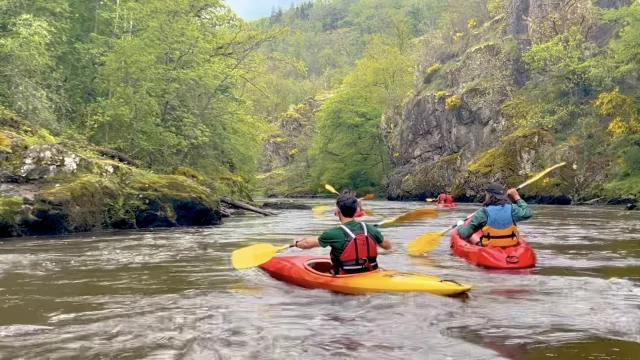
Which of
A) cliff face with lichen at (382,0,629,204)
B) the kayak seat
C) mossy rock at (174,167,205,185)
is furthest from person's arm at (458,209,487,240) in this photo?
cliff face with lichen at (382,0,629,204)

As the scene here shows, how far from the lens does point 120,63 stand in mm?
18156

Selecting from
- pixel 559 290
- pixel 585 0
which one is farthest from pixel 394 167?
pixel 559 290

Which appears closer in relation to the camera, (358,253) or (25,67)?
(358,253)

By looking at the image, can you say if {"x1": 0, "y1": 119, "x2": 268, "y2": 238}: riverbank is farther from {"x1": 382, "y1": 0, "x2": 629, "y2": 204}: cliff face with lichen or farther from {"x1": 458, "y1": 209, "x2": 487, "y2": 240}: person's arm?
{"x1": 382, "y1": 0, "x2": 629, "y2": 204}: cliff face with lichen

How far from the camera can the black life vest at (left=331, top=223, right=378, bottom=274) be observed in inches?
250

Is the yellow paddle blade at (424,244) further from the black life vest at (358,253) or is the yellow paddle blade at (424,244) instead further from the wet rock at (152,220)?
the wet rock at (152,220)

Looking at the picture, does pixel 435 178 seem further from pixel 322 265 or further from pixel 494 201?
pixel 322 265

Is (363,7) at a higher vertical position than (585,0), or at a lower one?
higher

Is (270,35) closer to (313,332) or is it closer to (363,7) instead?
(313,332)

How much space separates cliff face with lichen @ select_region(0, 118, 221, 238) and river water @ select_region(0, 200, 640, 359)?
287cm

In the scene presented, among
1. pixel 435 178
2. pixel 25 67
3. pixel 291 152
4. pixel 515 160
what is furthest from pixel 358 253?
pixel 291 152

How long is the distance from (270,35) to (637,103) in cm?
1470

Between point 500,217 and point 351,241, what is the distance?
8.26 feet

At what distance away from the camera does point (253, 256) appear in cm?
730
